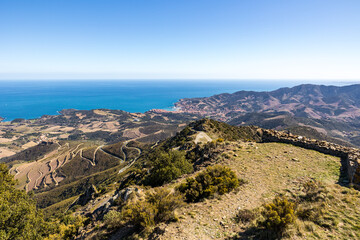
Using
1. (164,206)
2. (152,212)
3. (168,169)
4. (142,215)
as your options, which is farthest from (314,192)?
(168,169)

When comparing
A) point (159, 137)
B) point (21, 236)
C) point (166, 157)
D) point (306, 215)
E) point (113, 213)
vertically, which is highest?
point (306, 215)

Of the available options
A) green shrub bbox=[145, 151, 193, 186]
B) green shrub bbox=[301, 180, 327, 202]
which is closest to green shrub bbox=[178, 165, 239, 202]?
green shrub bbox=[301, 180, 327, 202]

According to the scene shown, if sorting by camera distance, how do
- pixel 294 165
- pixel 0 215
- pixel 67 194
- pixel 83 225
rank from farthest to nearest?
pixel 67 194
pixel 294 165
pixel 83 225
pixel 0 215

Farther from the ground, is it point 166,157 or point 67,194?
point 166,157

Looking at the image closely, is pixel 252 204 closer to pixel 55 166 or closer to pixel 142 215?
pixel 142 215

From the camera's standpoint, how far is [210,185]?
1132 cm

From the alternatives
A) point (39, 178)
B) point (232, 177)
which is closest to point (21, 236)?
point (232, 177)

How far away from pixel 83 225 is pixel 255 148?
785 inches

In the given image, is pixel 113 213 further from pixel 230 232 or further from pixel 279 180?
pixel 279 180

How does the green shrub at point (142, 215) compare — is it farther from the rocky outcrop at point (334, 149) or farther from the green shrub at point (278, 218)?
the rocky outcrop at point (334, 149)

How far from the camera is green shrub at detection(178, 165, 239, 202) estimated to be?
10898 mm

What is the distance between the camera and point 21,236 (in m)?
11.4

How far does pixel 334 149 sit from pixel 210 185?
54.7 ft

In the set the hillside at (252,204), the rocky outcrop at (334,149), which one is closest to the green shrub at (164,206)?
the hillside at (252,204)
